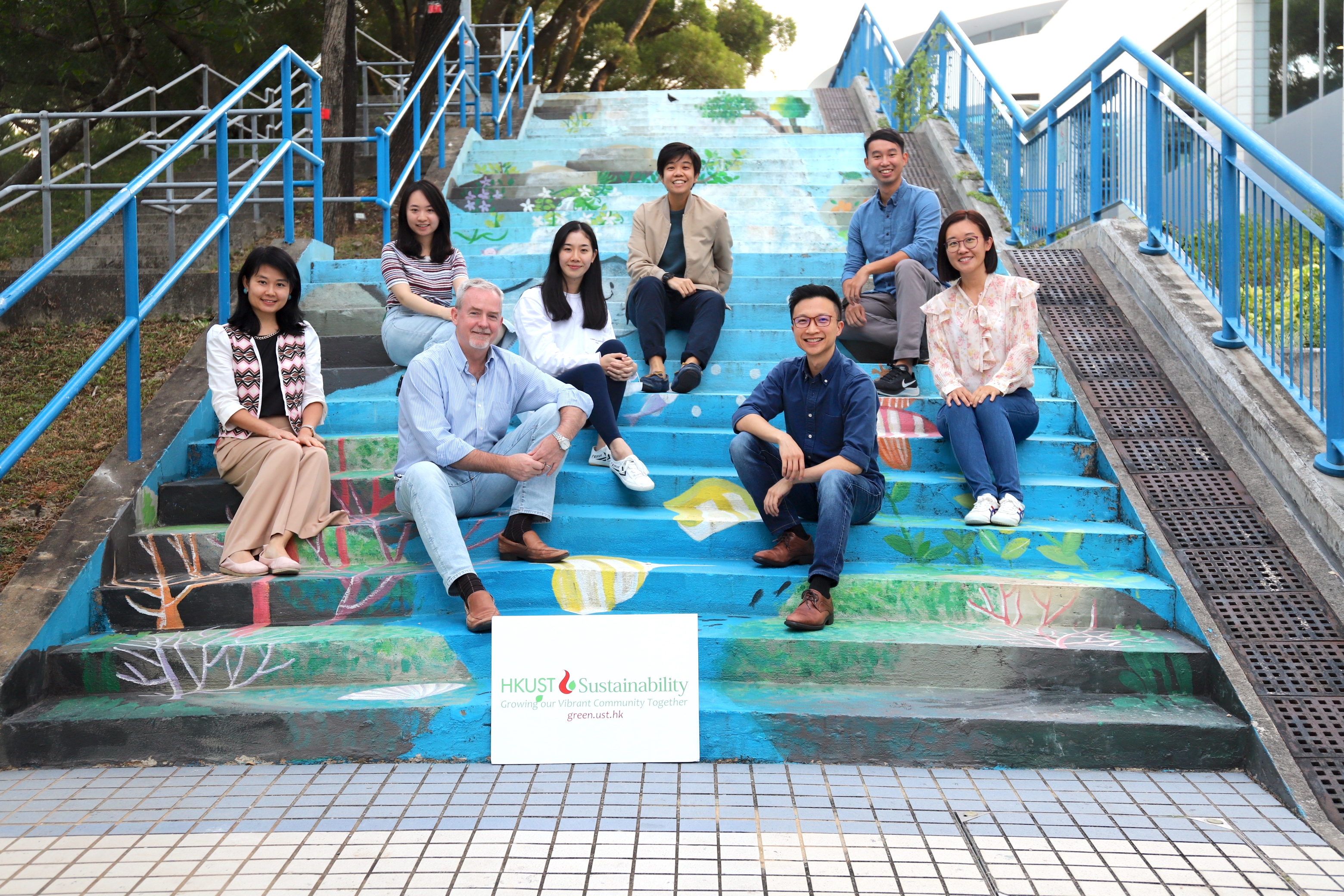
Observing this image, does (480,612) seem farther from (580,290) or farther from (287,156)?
(287,156)

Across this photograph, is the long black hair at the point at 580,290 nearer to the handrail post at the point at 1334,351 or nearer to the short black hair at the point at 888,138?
the short black hair at the point at 888,138

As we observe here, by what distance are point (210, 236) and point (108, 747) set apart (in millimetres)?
2270

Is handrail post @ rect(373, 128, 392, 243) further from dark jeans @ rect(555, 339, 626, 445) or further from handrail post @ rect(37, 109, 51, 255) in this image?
dark jeans @ rect(555, 339, 626, 445)

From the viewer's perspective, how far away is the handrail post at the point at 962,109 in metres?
7.83

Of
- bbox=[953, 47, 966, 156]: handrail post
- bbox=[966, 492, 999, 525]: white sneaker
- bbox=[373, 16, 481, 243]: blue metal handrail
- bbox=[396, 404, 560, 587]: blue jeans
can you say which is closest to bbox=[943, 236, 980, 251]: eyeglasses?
bbox=[966, 492, 999, 525]: white sneaker

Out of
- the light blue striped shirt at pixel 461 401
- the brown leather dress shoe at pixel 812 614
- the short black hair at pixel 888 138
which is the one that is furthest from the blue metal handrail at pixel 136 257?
the short black hair at pixel 888 138

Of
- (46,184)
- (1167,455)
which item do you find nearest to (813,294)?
(1167,455)

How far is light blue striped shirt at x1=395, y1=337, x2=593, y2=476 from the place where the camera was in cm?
353

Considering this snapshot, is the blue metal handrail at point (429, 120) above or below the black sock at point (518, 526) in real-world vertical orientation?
above

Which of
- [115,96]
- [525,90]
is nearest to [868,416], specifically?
[525,90]

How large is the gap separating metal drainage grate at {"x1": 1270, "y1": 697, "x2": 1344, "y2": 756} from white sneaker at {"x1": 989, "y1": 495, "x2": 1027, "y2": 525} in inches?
38.6

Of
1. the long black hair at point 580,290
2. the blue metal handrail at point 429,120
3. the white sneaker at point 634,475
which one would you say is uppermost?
the blue metal handrail at point 429,120

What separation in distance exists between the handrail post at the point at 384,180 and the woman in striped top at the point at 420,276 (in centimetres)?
134

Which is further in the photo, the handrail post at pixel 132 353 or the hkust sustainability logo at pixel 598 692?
the handrail post at pixel 132 353
